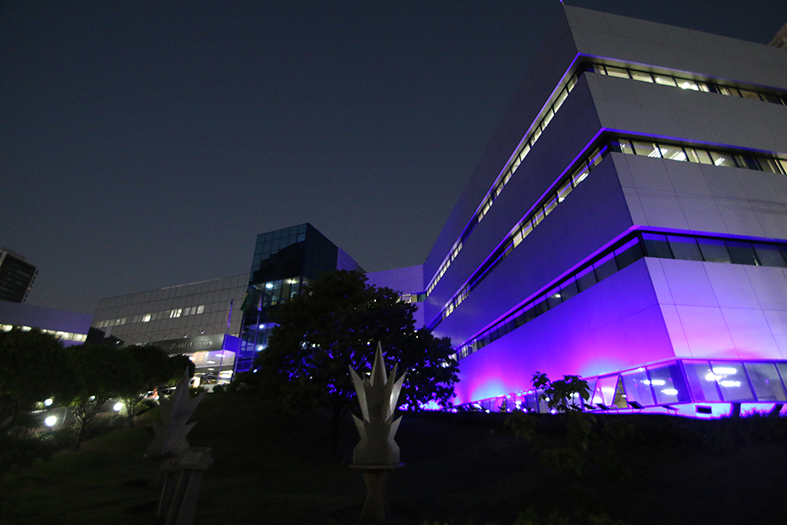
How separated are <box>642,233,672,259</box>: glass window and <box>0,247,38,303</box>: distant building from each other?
256810mm

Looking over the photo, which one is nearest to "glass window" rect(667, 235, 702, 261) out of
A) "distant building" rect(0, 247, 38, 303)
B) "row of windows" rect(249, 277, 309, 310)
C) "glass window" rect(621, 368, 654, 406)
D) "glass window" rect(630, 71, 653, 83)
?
"glass window" rect(621, 368, 654, 406)

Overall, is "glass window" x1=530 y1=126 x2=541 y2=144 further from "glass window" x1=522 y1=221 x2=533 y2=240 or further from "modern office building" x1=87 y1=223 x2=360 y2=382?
"modern office building" x1=87 y1=223 x2=360 y2=382

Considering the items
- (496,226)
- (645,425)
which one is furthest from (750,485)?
(496,226)

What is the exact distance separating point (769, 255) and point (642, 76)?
1318cm

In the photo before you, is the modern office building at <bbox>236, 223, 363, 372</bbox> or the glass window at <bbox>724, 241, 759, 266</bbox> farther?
the modern office building at <bbox>236, 223, 363, 372</bbox>

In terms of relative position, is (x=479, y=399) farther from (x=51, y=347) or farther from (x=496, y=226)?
(x=51, y=347)

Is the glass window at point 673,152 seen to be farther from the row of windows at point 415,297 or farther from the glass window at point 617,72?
the row of windows at point 415,297

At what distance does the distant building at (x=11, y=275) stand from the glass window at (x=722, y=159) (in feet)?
853

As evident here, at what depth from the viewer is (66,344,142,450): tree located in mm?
25019

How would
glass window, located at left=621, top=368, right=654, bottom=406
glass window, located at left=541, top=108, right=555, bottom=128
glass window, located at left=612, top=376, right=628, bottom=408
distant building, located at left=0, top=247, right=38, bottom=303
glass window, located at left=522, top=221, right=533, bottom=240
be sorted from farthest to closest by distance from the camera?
1. distant building, located at left=0, top=247, right=38, bottom=303
2. glass window, located at left=522, top=221, right=533, bottom=240
3. glass window, located at left=541, top=108, right=555, bottom=128
4. glass window, located at left=612, top=376, right=628, bottom=408
5. glass window, located at left=621, top=368, right=654, bottom=406

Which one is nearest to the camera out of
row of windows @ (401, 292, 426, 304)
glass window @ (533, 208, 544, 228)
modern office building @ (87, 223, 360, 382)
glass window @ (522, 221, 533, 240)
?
glass window @ (533, 208, 544, 228)

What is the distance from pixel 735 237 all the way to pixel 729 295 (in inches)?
148

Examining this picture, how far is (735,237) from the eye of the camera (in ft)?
67.8

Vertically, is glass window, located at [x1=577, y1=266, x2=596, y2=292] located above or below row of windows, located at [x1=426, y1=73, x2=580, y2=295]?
below
